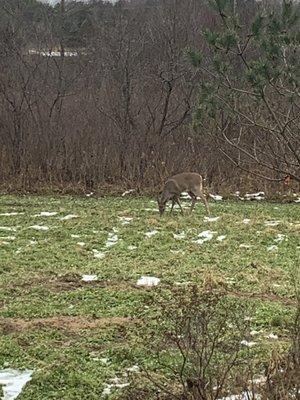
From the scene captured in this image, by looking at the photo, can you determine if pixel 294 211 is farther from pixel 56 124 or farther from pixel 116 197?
pixel 56 124

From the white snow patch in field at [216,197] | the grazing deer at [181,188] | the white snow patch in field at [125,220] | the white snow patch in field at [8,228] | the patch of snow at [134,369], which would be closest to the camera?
the patch of snow at [134,369]

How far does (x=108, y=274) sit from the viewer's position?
8906mm

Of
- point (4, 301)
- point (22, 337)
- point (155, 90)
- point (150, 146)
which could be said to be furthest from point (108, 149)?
point (22, 337)

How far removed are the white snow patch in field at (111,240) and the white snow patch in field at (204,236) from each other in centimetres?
130

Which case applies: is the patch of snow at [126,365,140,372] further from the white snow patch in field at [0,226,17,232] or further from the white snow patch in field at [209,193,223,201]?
the white snow patch in field at [209,193,223,201]

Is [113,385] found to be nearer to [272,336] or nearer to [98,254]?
[272,336]

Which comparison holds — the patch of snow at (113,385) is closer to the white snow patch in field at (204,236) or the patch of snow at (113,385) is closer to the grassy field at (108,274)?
the grassy field at (108,274)

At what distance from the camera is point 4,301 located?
7.73m

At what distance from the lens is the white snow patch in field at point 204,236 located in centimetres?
1145

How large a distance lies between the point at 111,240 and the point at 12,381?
6004mm

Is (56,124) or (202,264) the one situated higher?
(56,124)

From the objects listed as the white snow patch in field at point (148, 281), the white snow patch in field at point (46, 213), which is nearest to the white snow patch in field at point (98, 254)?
the white snow patch in field at point (148, 281)

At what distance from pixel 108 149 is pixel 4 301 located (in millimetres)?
11853

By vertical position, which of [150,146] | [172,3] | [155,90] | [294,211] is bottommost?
[294,211]
